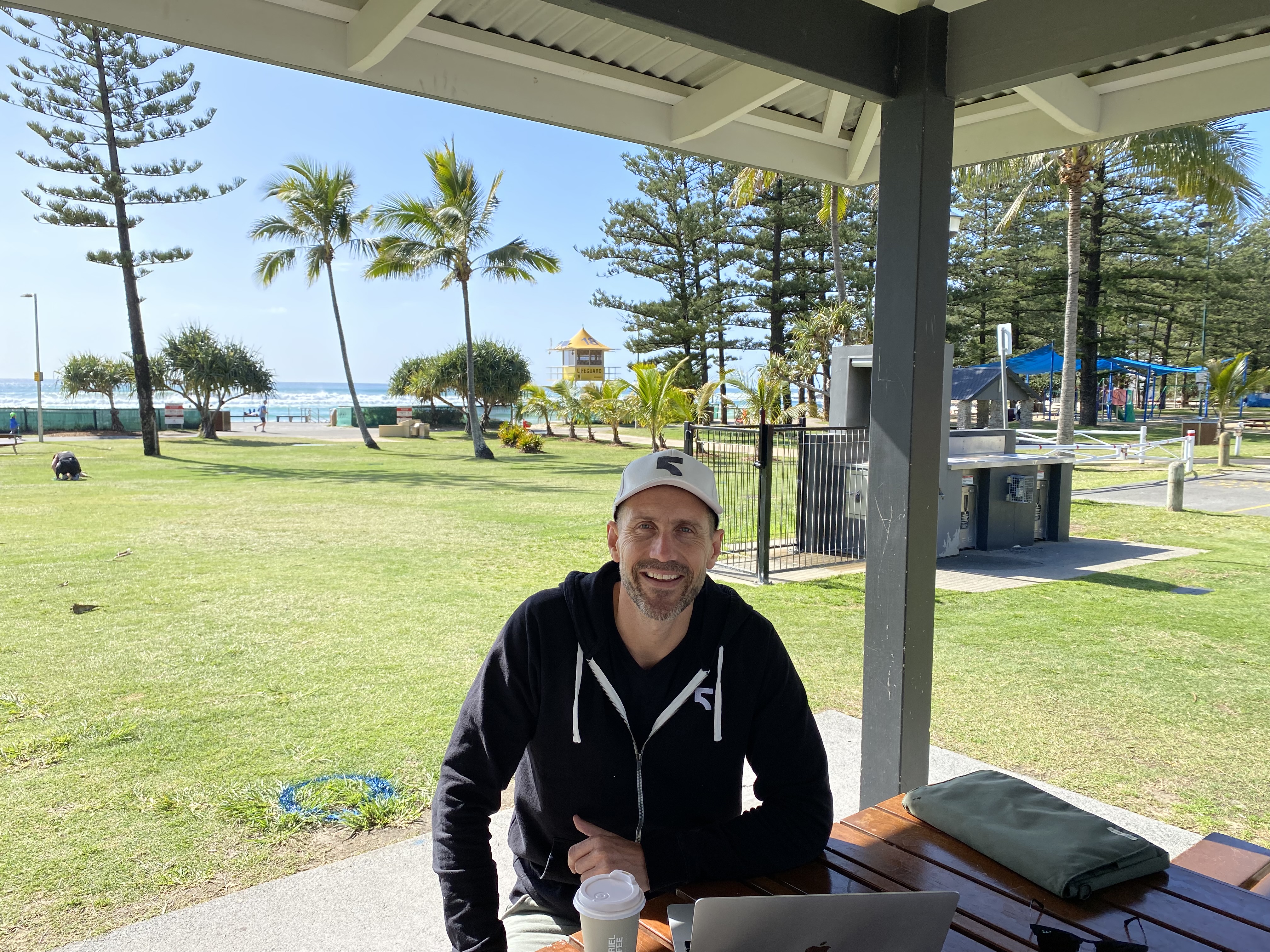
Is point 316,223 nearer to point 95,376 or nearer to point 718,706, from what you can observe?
point 95,376

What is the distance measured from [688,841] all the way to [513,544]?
8475 millimetres

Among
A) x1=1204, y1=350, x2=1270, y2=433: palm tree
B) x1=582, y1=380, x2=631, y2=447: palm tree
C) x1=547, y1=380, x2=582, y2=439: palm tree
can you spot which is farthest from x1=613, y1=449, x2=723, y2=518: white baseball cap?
x1=1204, y1=350, x2=1270, y2=433: palm tree

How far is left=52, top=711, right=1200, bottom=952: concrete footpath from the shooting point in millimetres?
2514

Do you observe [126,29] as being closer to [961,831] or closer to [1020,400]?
[961,831]

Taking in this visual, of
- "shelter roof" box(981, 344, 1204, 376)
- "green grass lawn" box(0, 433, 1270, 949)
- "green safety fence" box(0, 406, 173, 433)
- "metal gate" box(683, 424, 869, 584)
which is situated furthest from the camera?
"shelter roof" box(981, 344, 1204, 376)

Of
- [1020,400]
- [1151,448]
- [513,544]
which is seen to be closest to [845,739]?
[513,544]

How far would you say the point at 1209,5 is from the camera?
6.03ft

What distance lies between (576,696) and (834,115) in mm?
2866

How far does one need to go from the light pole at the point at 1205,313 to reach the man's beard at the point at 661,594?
121 ft

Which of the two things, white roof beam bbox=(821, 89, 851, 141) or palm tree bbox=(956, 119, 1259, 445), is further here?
palm tree bbox=(956, 119, 1259, 445)

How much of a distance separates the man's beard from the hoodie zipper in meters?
0.13

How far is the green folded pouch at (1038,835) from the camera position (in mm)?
1463

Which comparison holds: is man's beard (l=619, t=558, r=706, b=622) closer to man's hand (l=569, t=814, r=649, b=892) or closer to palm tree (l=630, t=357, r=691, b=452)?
man's hand (l=569, t=814, r=649, b=892)

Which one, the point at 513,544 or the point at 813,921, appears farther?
the point at 513,544
